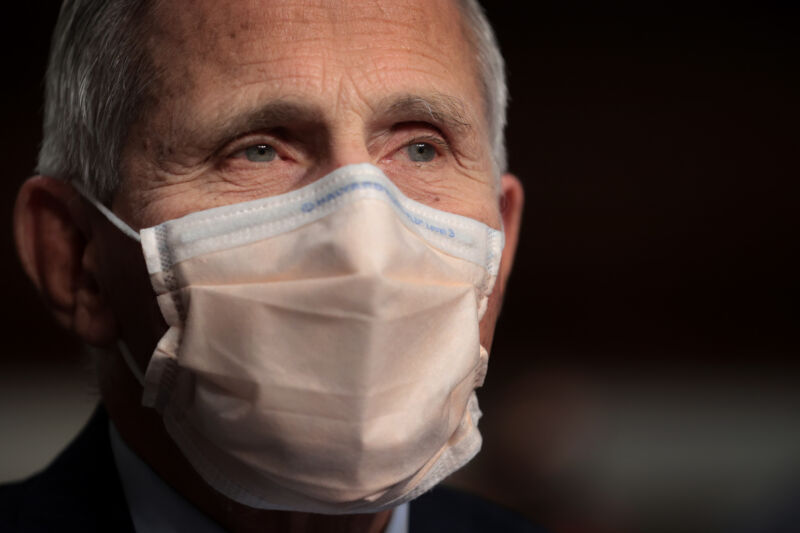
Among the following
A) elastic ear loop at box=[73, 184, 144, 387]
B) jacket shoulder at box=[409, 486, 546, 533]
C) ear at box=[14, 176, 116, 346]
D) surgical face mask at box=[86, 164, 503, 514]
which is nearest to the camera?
surgical face mask at box=[86, 164, 503, 514]

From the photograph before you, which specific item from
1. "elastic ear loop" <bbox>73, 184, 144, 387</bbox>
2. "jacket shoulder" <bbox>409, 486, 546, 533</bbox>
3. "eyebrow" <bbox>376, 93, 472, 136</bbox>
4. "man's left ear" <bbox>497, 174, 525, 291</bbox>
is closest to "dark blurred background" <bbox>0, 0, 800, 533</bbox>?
"jacket shoulder" <bbox>409, 486, 546, 533</bbox>

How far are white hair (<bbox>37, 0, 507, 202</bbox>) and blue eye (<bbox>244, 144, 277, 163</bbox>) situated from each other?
8.5 inches

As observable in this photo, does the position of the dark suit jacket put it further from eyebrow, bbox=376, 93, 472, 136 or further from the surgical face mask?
eyebrow, bbox=376, 93, 472, 136

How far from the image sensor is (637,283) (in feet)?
15.5

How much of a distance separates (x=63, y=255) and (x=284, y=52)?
64 centimetres

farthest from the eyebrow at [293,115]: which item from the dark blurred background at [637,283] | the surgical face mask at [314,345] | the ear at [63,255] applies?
the dark blurred background at [637,283]

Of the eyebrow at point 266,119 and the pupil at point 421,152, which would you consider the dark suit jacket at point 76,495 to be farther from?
the pupil at point 421,152

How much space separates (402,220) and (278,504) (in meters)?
0.51

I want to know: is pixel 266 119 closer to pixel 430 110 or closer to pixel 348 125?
pixel 348 125

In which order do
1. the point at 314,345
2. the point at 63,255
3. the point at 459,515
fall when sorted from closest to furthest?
the point at 314,345, the point at 63,255, the point at 459,515

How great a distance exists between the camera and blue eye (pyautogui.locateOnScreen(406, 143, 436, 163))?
1901mm

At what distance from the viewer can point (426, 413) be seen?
162 centimetres

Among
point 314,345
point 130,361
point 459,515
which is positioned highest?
point 314,345

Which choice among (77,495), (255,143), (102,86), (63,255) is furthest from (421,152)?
(77,495)
